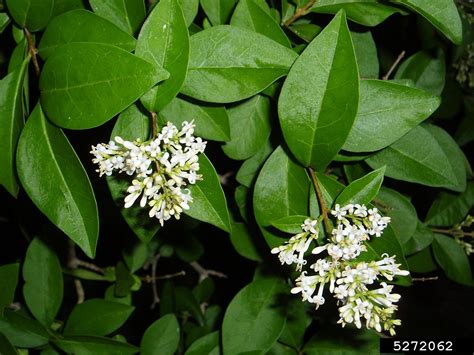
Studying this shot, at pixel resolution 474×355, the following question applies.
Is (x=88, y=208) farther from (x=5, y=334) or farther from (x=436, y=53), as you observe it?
(x=436, y=53)

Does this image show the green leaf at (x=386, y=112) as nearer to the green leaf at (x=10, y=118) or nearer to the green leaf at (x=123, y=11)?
the green leaf at (x=123, y=11)

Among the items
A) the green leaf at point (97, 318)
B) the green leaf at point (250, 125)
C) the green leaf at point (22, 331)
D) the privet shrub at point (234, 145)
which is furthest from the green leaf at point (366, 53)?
the green leaf at point (22, 331)

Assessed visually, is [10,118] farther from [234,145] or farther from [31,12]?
[234,145]

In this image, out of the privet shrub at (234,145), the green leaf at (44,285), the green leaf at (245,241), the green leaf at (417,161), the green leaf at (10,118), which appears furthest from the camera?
the green leaf at (44,285)

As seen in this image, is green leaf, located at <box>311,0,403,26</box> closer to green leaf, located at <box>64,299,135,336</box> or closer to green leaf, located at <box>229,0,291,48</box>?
green leaf, located at <box>229,0,291,48</box>

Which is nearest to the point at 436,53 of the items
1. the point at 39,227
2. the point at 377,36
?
the point at 377,36

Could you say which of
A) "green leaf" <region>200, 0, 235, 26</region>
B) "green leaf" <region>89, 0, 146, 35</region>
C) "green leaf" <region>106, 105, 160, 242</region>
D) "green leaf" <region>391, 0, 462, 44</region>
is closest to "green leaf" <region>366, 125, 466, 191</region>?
"green leaf" <region>391, 0, 462, 44</region>

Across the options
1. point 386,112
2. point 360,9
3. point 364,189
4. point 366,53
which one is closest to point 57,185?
point 364,189
